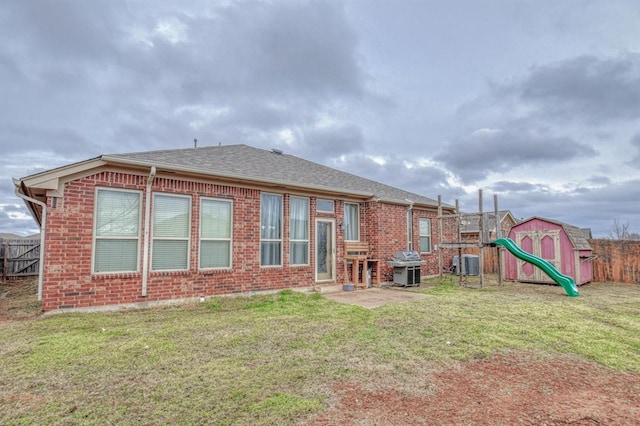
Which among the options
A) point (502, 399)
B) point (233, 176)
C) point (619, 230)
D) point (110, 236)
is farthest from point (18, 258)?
point (619, 230)

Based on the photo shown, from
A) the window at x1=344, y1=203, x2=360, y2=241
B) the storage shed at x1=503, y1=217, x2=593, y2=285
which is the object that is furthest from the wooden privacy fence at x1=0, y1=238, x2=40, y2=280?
the storage shed at x1=503, y1=217, x2=593, y2=285

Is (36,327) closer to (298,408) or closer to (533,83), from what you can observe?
(298,408)

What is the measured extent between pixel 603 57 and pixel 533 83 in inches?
103

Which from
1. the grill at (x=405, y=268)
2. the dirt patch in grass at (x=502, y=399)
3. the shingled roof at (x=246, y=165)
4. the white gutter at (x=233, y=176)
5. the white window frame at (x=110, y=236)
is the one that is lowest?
the dirt patch in grass at (x=502, y=399)

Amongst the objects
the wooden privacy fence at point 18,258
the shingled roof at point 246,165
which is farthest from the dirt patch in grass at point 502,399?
the wooden privacy fence at point 18,258

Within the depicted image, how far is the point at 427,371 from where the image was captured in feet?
12.2

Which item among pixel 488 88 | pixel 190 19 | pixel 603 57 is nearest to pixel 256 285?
pixel 190 19

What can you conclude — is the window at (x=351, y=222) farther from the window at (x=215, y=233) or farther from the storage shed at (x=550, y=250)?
the storage shed at (x=550, y=250)

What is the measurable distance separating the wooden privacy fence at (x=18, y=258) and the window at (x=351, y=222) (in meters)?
12.5

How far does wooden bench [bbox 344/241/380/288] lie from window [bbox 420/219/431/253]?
353 cm

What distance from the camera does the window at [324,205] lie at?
10164mm

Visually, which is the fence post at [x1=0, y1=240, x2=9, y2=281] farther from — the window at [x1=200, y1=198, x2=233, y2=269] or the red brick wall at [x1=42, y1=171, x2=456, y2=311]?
the window at [x1=200, y1=198, x2=233, y2=269]

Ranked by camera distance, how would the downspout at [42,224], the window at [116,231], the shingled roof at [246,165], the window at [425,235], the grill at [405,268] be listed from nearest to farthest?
the downspout at [42,224] → the window at [116,231] → the shingled roof at [246,165] → the grill at [405,268] → the window at [425,235]

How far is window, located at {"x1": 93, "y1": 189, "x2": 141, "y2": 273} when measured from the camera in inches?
262
